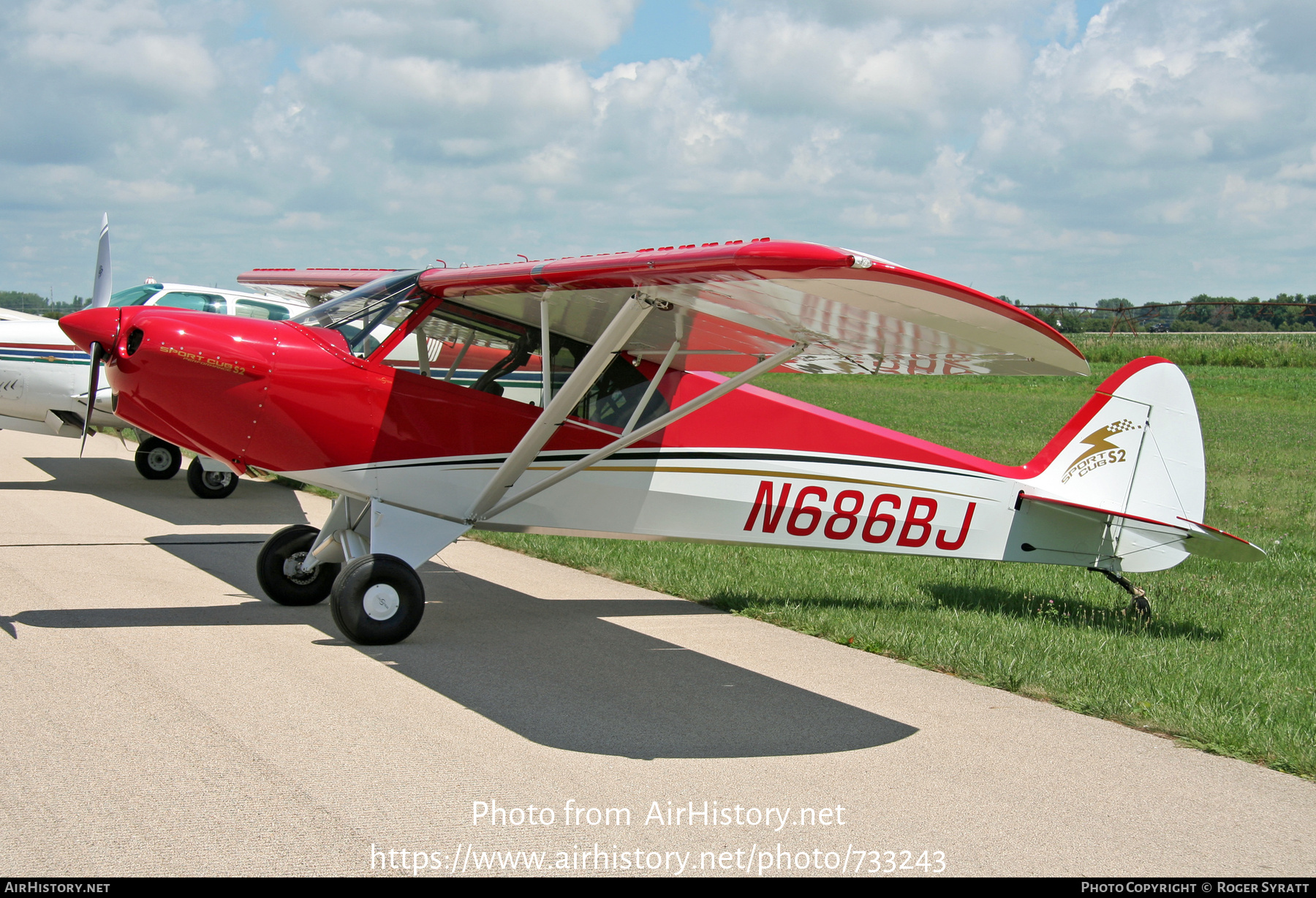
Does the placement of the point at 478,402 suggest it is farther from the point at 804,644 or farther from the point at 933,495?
the point at 933,495

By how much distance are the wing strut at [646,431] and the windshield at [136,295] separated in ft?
26.6

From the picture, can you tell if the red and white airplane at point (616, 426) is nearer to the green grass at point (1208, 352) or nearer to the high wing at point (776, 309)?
the high wing at point (776, 309)

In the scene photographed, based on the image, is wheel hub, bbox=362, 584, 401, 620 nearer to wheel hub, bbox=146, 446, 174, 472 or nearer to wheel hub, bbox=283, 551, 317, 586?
wheel hub, bbox=283, 551, 317, 586

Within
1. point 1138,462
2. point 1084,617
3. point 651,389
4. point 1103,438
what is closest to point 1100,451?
point 1103,438

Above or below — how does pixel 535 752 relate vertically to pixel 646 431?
below

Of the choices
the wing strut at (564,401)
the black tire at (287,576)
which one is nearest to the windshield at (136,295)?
the black tire at (287,576)

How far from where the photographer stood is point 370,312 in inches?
254

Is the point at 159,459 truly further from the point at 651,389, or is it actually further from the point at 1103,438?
the point at 1103,438

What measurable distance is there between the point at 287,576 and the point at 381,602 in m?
1.40

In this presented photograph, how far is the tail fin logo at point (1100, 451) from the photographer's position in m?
7.45

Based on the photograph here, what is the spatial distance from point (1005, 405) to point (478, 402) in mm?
27963

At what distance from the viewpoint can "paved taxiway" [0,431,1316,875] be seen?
354cm

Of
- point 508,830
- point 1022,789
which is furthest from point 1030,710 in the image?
point 508,830

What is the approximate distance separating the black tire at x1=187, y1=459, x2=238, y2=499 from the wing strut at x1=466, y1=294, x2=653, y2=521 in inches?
256
